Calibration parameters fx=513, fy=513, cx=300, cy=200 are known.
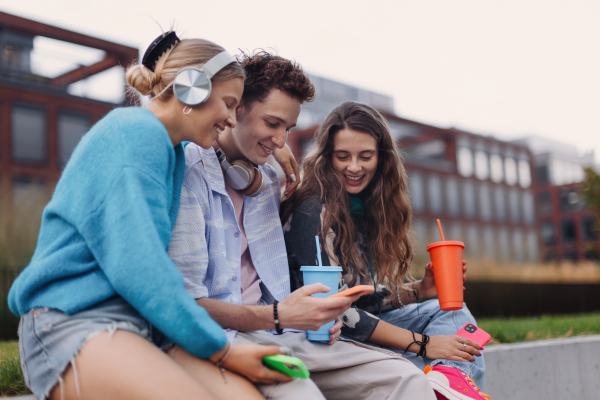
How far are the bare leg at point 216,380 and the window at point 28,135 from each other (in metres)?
24.2

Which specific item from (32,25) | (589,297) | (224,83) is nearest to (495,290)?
(589,297)

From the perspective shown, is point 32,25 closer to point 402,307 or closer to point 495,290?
point 495,290

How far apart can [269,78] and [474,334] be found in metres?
1.67

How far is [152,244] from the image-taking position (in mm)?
1473

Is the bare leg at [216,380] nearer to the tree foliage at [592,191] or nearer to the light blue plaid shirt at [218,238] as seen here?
the light blue plaid shirt at [218,238]

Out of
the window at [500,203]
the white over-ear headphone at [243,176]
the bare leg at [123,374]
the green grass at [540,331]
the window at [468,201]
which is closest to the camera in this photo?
the bare leg at [123,374]

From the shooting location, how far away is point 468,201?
48344 millimetres

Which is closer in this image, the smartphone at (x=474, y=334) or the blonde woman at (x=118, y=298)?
the blonde woman at (x=118, y=298)

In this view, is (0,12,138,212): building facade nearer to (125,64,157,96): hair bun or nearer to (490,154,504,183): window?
(125,64,157,96): hair bun

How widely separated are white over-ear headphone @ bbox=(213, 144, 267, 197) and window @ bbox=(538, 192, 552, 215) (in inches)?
2659

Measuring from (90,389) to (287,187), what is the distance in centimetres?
162

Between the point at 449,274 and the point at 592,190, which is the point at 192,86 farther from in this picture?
the point at 592,190

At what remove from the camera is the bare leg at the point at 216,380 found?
1588 mm

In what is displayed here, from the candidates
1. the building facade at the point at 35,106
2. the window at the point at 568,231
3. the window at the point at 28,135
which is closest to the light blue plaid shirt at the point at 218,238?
the building facade at the point at 35,106
